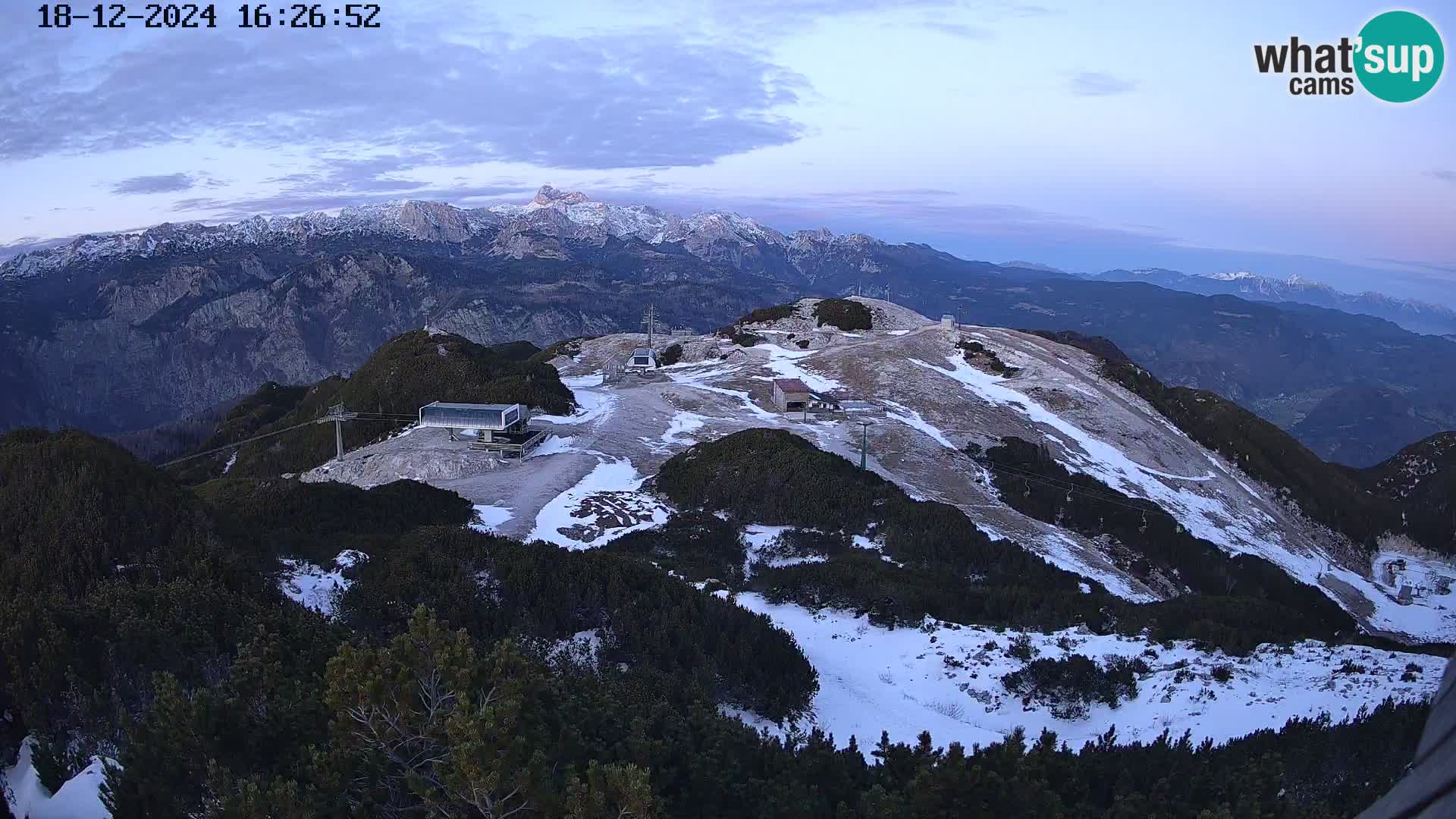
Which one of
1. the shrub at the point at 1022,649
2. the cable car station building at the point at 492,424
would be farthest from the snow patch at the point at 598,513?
the shrub at the point at 1022,649

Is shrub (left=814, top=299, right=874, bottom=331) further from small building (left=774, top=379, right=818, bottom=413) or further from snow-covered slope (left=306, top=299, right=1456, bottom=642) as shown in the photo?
small building (left=774, top=379, right=818, bottom=413)

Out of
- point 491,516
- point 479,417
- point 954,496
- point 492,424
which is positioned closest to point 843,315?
point 954,496

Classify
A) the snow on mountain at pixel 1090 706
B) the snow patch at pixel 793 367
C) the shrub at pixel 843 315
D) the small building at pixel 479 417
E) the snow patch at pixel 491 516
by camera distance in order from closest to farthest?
1. the snow on mountain at pixel 1090 706
2. the snow patch at pixel 491 516
3. the small building at pixel 479 417
4. the snow patch at pixel 793 367
5. the shrub at pixel 843 315

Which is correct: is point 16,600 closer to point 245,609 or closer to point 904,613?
point 245,609

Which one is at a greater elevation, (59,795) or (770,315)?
(770,315)

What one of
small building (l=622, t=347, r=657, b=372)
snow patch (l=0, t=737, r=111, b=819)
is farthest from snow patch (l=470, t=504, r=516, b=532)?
small building (l=622, t=347, r=657, b=372)

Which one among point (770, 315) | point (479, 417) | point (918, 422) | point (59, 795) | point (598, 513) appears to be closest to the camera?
point (59, 795)

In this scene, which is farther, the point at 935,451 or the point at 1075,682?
the point at 935,451

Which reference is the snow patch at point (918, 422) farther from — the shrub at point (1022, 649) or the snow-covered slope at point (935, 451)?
the shrub at point (1022, 649)

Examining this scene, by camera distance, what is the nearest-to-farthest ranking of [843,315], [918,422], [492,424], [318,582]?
[318,582] < [492,424] < [918,422] < [843,315]

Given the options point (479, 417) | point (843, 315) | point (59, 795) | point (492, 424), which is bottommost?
point (492, 424)

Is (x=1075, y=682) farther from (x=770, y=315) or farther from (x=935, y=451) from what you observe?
(x=770, y=315)

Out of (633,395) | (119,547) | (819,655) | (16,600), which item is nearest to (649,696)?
(819,655)
